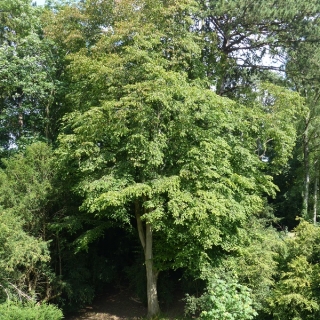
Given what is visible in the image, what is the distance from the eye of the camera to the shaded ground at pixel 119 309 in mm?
13381

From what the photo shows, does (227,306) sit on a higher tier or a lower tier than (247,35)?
lower

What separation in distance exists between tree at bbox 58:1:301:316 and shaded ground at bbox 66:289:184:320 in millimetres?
1351

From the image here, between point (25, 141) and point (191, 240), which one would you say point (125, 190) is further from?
point (25, 141)

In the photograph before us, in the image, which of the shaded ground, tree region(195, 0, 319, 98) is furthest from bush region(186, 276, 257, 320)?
tree region(195, 0, 319, 98)

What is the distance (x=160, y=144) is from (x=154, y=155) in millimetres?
384

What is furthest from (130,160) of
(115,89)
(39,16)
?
(39,16)

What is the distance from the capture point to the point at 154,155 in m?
10.4

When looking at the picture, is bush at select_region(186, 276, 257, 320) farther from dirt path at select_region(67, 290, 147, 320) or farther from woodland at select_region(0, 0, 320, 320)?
dirt path at select_region(67, 290, 147, 320)

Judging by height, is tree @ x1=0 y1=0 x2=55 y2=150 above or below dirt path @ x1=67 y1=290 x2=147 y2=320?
above

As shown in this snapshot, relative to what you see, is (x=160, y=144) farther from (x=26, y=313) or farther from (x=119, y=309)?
(x=119, y=309)

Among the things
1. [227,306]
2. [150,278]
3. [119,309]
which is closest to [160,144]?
[150,278]

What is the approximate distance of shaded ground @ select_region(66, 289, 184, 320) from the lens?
1338 cm

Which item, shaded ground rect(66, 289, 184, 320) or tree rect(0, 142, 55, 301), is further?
shaded ground rect(66, 289, 184, 320)

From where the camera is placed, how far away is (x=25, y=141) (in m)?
15.4
